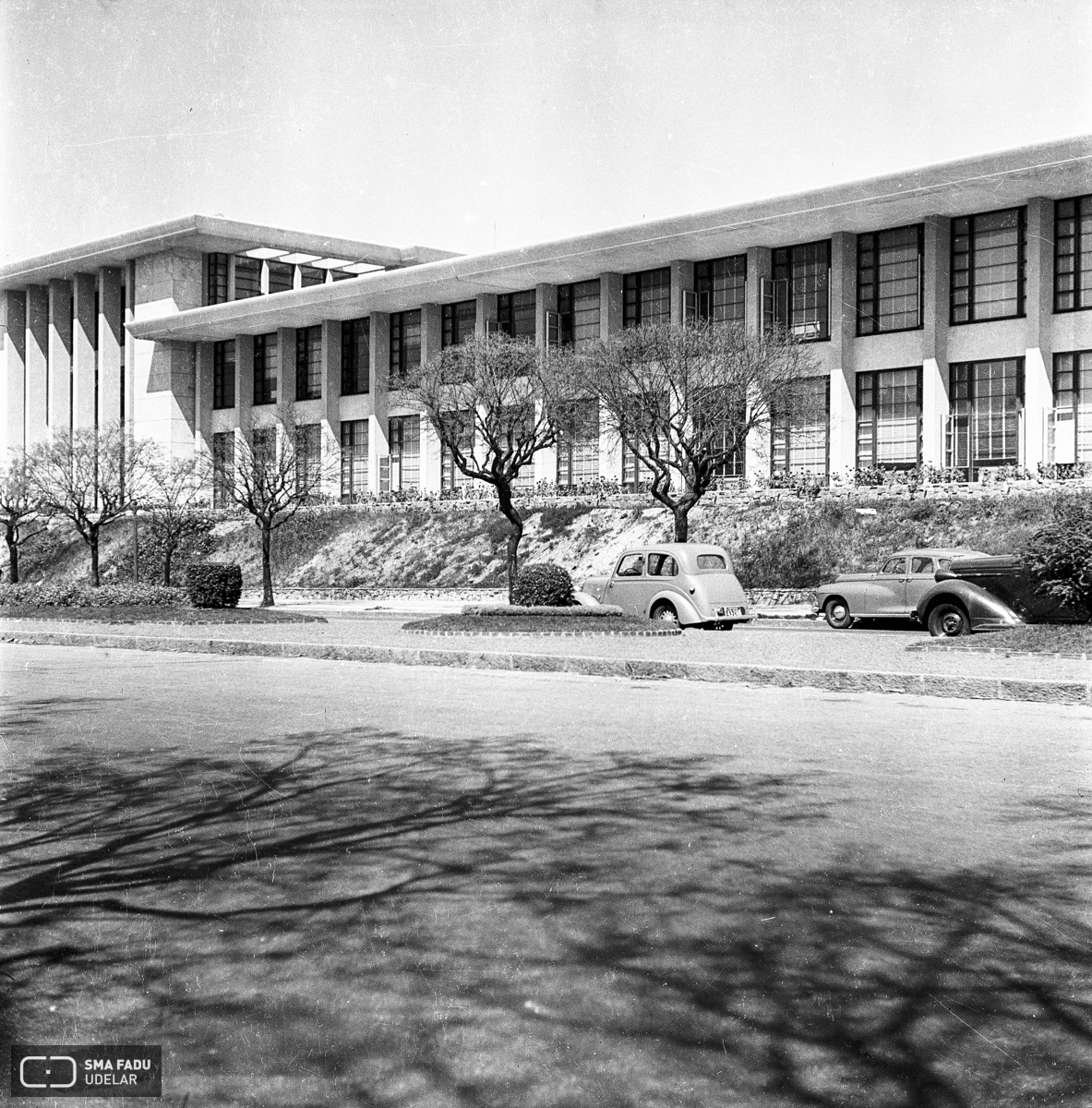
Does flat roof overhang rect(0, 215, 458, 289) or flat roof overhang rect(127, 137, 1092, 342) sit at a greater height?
flat roof overhang rect(0, 215, 458, 289)

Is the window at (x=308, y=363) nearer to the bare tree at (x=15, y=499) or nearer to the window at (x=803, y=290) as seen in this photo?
the bare tree at (x=15, y=499)

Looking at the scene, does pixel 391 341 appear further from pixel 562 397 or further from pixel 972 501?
pixel 972 501

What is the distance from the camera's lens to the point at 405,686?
1375 centimetres

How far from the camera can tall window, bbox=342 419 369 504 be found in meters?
61.3

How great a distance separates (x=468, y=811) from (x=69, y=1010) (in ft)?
9.90

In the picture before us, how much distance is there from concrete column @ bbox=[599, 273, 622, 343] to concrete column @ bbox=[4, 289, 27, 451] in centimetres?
4043

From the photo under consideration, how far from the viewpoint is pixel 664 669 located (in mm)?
14484

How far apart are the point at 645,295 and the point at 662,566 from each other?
30514mm

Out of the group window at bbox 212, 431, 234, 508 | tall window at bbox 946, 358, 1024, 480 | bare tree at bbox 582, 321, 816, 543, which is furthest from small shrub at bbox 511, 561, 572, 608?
tall window at bbox 946, 358, 1024, 480

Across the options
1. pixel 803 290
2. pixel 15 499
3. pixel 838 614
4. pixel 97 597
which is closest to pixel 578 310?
pixel 803 290

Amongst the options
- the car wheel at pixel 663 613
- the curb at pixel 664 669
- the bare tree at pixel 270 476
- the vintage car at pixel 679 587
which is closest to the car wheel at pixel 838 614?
the vintage car at pixel 679 587

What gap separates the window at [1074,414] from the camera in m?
40.8

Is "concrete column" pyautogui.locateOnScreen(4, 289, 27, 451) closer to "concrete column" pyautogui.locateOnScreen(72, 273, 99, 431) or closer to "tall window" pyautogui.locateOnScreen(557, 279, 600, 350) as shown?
"concrete column" pyautogui.locateOnScreen(72, 273, 99, 431)

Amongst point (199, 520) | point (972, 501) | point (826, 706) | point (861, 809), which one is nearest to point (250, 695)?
point (826, 706)
